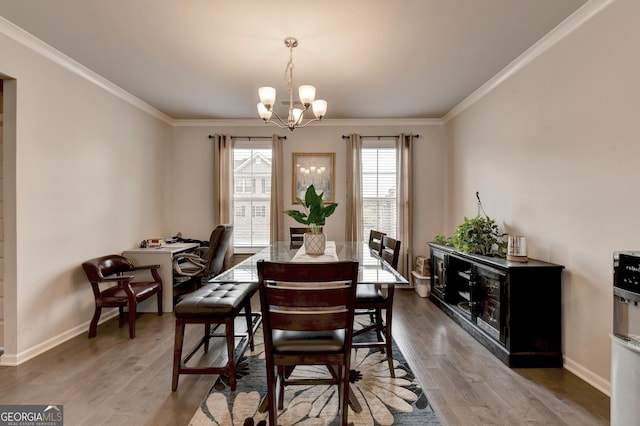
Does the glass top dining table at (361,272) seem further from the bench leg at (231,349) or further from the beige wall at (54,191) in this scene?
the beige wall at (54,191)

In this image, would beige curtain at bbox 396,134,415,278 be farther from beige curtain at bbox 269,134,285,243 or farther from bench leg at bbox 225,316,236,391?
bench leg at bbox 225,316,236,391

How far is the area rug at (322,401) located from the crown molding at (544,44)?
2.96 metres

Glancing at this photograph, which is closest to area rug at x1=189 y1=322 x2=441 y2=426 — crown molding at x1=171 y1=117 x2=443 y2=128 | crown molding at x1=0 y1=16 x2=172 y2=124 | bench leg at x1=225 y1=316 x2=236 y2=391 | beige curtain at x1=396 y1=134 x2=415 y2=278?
bench leg at x1=225 y1=316 x2=236 y2=391

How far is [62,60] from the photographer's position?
3.02 m

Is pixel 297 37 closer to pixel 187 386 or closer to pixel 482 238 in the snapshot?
pixel 482 238

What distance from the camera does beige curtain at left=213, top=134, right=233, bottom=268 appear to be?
16.3ft

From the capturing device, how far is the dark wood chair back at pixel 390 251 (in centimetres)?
251

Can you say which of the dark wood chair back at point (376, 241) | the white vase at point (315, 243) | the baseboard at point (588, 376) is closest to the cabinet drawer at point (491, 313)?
the baseboard at point (588, 376)

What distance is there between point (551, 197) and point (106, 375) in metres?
3.89

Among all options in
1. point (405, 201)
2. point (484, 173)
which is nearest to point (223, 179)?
point (405, 201)

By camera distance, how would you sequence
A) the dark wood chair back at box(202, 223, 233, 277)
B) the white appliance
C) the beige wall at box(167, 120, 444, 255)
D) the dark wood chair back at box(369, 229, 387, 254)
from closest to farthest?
the white appliance < the dark wood chair back at box(369, 229, 387, 254) < the dark wood chair back at box(202, 223, 233, 277) < the beige wall at box(167, 120, 444, 255)

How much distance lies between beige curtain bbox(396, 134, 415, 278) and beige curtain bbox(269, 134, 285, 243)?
190 centimetres

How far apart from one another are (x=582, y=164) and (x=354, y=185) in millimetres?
3016

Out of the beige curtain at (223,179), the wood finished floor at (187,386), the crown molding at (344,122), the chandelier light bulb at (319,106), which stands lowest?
the wood finished floor at (187,386)
